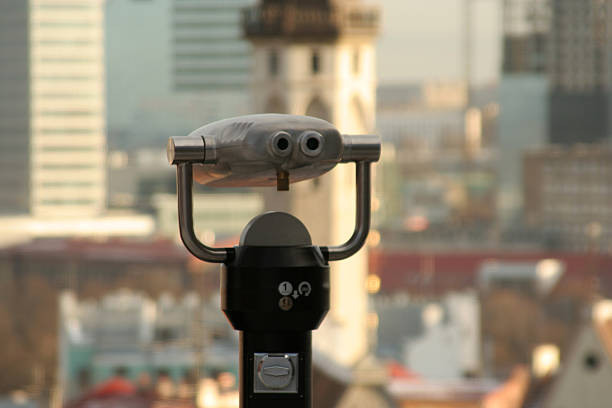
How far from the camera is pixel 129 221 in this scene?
7838cm

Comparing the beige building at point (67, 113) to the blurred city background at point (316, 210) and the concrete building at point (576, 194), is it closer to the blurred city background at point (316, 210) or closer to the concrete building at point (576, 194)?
the blurred city background at point (316, 210)

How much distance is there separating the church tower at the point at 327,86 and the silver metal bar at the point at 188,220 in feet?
68.3

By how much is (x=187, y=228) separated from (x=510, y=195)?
8535cm

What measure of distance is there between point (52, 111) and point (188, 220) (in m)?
85.3

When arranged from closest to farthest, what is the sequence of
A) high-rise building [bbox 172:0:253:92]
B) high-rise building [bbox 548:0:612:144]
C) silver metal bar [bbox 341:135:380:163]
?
1. silver metal bar [bbox 341:135:380:163]
2. high-rise building [bbox 548:0:612:144]
3. high-rise building [bbox 172:0:253:92]

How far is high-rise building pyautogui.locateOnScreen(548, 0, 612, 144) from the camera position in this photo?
274 ft

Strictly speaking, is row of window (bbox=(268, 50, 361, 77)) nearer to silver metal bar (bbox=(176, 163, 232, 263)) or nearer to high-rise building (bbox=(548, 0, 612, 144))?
silver metal bar (bbox=(176, 163, 232, 263))

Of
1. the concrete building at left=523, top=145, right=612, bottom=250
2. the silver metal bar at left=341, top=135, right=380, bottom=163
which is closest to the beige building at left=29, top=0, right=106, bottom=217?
the concrete building at left=523, top=145, right=612, bottom=250

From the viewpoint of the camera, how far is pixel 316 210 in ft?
76.8

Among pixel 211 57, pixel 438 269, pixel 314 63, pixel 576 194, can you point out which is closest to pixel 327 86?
pixel 314 63

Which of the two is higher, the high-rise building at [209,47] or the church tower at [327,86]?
the high-rise building at [209,47]

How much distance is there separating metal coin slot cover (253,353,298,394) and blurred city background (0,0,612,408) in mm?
11150

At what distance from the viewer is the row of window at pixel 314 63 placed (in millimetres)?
23438

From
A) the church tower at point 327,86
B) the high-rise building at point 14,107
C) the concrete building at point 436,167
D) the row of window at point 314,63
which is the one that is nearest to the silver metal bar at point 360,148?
A: the church tower at point 327,86
